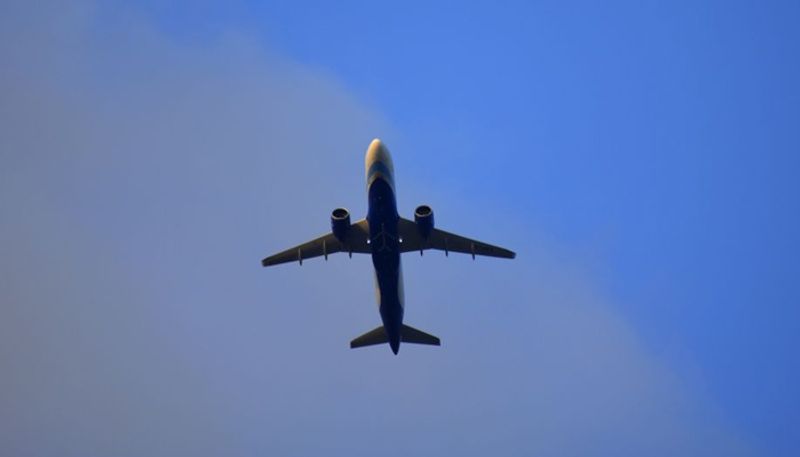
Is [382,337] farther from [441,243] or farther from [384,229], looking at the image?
[384,229]

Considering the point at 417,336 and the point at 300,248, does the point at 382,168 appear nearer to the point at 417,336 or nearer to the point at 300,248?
the point at 300,248

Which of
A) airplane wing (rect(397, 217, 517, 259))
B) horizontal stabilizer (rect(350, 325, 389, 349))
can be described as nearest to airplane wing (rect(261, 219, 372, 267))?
airplane wing (rect(397, 217, 517, 259))

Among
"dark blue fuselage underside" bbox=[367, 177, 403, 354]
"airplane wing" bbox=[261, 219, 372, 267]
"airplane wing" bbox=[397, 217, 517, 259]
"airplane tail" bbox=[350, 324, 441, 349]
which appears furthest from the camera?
"airplane tail" bbox=[350, 324, 441, 349]

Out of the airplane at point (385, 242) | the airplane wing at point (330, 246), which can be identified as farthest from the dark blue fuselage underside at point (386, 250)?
the airplane wing at point (330, 246)

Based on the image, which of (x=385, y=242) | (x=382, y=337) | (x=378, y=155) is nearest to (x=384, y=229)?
(x=385, y=242)

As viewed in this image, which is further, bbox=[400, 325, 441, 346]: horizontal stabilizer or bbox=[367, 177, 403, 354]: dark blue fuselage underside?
bbox=[400, 325, 441, 346]: horizontal stabilizer

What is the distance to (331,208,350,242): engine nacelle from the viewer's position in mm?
60938

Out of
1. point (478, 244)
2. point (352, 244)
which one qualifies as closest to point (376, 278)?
point (352, 244)

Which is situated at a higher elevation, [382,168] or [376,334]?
[382,168]

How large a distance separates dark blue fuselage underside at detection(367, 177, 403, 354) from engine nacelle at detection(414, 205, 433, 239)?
4.61 feet

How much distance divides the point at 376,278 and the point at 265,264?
7.29m

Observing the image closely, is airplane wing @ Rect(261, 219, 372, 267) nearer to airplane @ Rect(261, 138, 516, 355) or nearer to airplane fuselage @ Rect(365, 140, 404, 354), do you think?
airplane @ Rect(261, 138, 516, 355)

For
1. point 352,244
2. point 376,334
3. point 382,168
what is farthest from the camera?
point 376,334

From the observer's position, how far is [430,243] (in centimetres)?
6406
